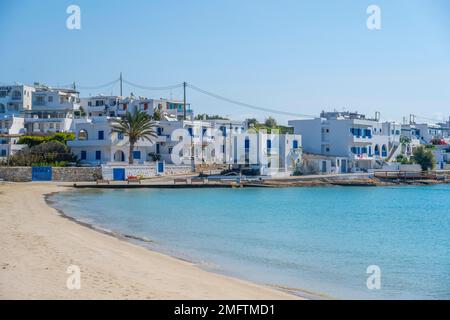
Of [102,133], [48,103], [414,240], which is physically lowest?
[414,240]

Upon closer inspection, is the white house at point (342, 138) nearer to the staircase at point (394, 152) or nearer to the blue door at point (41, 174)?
the staircase at point (394, 152)

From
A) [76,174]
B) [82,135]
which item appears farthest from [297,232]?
[82,135]

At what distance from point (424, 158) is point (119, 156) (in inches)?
1750

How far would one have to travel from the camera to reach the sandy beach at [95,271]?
11898mm

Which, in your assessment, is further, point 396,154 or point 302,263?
point 396,154

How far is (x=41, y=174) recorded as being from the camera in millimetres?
53594

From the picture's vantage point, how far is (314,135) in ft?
241

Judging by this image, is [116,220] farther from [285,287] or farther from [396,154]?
[396,154]

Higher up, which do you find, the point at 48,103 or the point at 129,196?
the point at 48,103

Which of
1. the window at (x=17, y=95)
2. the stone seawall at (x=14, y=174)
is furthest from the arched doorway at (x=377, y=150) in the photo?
the window at (x=17, y=95)

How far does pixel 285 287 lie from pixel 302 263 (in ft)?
14.7

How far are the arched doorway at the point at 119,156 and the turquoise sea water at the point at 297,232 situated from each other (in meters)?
10.4

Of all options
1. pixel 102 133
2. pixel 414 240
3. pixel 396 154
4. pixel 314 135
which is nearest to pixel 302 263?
pixel 414 240

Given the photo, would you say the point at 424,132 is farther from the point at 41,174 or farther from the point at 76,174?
the point at 41,174
